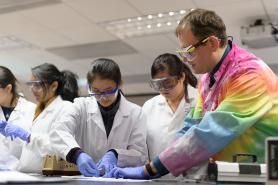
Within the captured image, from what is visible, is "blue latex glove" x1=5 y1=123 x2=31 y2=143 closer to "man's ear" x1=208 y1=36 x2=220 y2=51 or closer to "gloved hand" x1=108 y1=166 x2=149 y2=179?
"gloved hand" x1=108 y1=166 x2=149 y2=179

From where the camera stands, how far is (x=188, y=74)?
2.36 metres

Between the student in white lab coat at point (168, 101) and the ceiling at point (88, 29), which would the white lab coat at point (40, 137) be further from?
the ceiling at point (88, 29)

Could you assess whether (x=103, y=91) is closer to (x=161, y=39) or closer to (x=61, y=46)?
(x=161, y=39)

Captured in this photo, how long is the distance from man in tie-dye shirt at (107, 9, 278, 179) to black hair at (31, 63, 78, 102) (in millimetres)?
1279

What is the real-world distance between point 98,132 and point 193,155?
34.6 inches

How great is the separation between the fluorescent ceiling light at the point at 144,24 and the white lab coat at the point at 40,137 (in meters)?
2.09

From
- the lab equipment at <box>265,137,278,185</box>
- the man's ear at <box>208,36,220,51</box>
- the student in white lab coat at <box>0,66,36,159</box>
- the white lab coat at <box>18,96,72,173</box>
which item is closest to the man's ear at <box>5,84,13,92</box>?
the student in white lab coat at <box>0,66,36,159</box>

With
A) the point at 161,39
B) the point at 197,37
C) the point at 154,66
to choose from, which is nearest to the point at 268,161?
the point at 197,37

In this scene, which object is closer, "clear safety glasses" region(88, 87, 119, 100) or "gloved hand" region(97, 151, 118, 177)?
"gloved hand" region(97, 151, 118, 177)

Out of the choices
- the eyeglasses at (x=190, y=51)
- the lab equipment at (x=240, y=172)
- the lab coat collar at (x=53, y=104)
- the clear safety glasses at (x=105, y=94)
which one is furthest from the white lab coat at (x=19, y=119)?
the lab equipment at (x=240, y=172)

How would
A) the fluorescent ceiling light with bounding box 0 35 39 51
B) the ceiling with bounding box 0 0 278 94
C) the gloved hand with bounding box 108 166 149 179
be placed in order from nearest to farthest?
1. the gloved hand with bounding box 108 166 149 179
2. the ceiling with bounding box 0 0 278 94
3. the fluorescent ceiling light with bounding box 0 35 39 51

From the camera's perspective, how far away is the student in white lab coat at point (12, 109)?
102 inches

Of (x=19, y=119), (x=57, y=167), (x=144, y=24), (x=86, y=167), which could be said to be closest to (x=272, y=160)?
(x=86, y=167)

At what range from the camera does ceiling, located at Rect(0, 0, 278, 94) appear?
398cm
